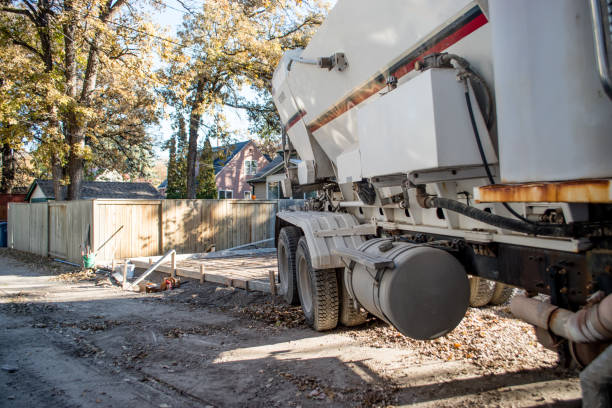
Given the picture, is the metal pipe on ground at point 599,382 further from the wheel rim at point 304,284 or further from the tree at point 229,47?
the tree at point 229,47

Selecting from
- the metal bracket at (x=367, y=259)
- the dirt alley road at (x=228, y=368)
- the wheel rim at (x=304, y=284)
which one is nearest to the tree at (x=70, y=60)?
the dirt alley road at (x=228, y=368)

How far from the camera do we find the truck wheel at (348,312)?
5.24 meters

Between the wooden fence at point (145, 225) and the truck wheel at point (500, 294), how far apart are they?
10.2m

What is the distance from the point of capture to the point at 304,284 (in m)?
5.98

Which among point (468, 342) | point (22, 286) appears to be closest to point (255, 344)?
point (468, 342)

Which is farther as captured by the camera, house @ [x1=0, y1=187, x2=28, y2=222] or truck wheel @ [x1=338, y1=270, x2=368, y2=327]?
house @ [x1=0, y1=187, x2=28, y2=222]

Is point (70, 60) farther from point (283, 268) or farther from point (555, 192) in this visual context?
point (555, 192)

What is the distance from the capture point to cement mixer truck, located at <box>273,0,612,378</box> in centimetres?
202

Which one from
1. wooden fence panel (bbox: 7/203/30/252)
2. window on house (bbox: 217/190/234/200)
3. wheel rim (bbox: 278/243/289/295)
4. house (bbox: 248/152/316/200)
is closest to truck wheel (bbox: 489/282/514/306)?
wheel rim (bbox: 278/243/289/295)

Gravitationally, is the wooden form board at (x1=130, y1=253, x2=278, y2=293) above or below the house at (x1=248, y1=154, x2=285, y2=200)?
below

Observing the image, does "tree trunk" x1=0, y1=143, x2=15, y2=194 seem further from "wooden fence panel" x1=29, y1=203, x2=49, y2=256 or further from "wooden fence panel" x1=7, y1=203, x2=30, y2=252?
"wooden fence panel" x1=29, y1=203, x2=49, y2=256

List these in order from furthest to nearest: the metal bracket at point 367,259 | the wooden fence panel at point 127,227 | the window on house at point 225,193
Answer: the window on house at point 225,193
the wooden fence panel at point 127,227
the metal bracket at point 367,259

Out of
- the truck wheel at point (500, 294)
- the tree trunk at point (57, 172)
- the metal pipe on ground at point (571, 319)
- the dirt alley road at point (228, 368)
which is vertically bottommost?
the dirt alley road at point (228, 368)

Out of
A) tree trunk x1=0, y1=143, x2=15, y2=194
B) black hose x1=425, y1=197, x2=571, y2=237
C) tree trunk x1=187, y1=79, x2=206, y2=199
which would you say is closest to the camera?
black hose x1=425, y1=197, x2=571, y2=237
